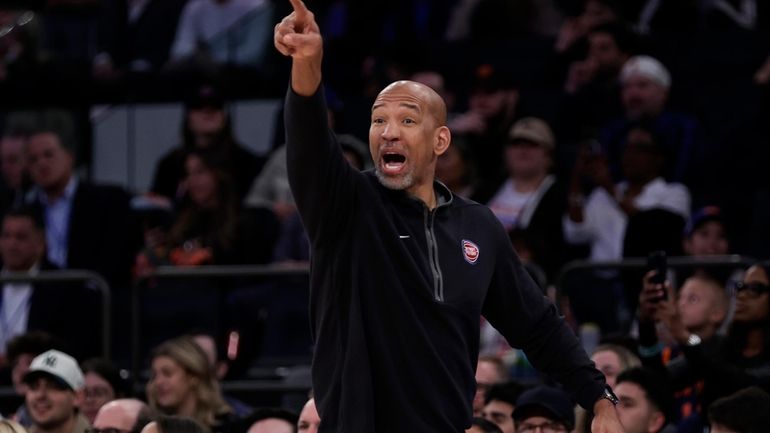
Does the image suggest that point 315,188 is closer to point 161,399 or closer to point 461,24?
point 161,399

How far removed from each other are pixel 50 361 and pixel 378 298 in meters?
4.44

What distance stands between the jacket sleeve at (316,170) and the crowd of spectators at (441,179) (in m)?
2.75

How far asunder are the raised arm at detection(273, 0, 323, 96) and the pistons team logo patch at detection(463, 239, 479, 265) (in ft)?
2.72

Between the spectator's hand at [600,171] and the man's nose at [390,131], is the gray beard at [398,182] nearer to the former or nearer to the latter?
the man's nose at [390,131]

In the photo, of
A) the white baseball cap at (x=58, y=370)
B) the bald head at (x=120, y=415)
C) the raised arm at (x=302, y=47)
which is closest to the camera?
the raised arm at (x=302, y=47)

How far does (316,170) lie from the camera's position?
521 cm

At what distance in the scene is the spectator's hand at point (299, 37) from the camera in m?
5.09

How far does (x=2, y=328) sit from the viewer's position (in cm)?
1108

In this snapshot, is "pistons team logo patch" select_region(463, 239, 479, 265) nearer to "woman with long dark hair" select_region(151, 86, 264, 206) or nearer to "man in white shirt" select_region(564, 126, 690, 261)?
"man in white shirt" select_region(564, 126, 690, 261)

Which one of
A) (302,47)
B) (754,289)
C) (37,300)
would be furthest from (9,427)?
(754,289)

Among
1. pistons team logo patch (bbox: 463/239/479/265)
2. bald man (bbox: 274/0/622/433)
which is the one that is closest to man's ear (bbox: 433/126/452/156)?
bald man (bbox: 274/0/622/433)

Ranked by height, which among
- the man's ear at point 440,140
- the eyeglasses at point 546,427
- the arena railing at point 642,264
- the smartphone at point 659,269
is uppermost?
the man's ear at point 440,140

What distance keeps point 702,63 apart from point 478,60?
1860 millimetres

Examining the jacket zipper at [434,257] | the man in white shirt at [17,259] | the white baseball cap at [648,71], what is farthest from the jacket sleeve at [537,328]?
the white baseball cap at [648,71]
